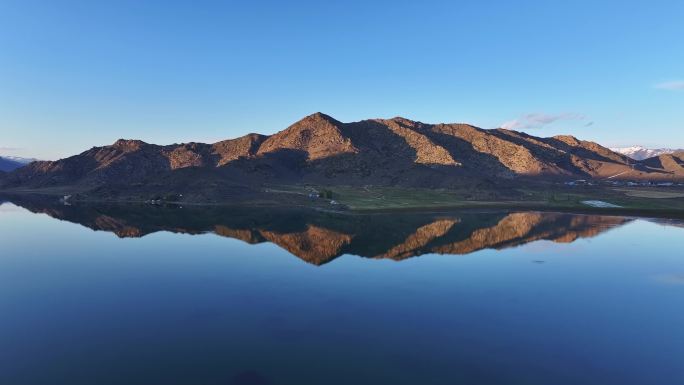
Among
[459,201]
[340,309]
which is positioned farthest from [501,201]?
[340,309]

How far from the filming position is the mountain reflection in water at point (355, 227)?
230 feet

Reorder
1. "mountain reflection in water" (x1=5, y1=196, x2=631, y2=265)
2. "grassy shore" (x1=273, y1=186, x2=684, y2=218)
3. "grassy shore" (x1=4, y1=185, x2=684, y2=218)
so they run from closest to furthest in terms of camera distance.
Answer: "mountain reflection in water" (x1=5, y1=196, x2=631, y2=265) → "grassy shore" (x1=273, y1=186, x2=684, y2=218) → "grassy shore" (x1=4, y1=185, x2=684, y2=218)

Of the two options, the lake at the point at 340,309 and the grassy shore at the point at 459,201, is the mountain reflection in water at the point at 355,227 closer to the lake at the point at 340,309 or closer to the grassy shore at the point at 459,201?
the lake at the point at 340,309

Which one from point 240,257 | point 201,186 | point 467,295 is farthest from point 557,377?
point 201,186

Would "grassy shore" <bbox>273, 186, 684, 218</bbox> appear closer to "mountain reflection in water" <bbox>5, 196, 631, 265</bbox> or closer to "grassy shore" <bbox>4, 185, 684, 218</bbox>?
"grassy shore" <bbox>4, 185, 684, 218</bbox>

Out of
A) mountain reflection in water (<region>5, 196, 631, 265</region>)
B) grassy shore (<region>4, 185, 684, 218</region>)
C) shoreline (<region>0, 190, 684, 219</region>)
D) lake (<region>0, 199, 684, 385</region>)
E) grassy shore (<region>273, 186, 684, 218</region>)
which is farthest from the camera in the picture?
grassy shore (<region>4, 185, 684, 218</region>)

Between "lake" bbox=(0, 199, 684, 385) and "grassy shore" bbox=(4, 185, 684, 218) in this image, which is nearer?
"lake" bbox=(0, 199, 684, 385)

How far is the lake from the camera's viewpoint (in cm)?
2592

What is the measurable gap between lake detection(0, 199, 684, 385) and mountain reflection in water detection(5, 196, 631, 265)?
115 cm

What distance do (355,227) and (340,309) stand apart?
5453cm

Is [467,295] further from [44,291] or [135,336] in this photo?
[44,291]

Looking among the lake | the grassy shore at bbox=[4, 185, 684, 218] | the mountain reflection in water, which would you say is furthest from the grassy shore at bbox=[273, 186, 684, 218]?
the lake

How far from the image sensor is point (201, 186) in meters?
164

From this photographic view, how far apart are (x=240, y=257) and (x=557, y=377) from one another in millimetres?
46874
